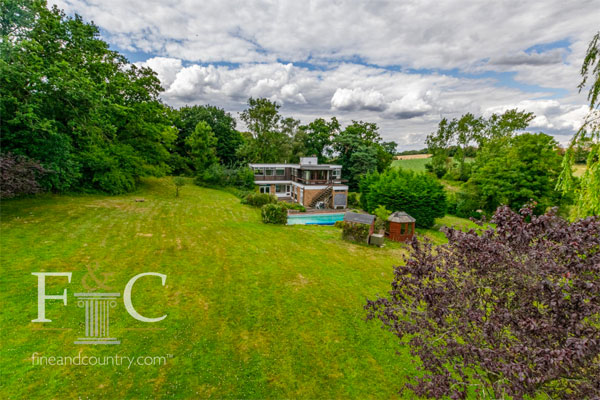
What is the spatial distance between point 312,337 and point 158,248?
9040mm

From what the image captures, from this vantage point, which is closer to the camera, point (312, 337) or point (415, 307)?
point (415, 307)

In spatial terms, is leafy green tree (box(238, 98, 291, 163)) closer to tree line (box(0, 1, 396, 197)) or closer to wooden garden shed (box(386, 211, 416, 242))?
tree line (box(0, 1, 396, 197))

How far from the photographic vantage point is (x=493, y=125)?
41.9 m

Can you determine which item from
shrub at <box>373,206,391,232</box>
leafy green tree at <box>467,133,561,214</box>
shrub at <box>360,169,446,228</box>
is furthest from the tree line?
shrub at <box>373,206,391,232</box>

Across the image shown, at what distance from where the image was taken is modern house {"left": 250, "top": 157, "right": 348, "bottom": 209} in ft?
97.8

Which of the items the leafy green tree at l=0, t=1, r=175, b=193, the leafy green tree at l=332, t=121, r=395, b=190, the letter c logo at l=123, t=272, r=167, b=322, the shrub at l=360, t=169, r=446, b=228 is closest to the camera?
the letter c logo at l=123, t=272, r=167, b=322

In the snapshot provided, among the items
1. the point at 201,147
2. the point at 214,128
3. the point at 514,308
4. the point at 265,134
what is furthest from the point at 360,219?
the point at 214,128

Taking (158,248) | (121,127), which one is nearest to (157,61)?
(121,127)

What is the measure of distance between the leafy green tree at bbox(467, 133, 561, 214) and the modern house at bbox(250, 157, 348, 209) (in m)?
14.3

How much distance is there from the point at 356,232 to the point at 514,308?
1316cm

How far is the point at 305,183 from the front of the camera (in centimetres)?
3011

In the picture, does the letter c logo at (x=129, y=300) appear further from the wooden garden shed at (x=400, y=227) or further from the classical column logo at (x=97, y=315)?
the wooden garden shed at (x=400, y=227)

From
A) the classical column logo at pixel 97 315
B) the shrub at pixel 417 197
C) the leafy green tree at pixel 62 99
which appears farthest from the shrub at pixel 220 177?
the classical column logo at pixel 97 315

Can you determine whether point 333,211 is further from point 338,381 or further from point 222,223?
point 338,381
